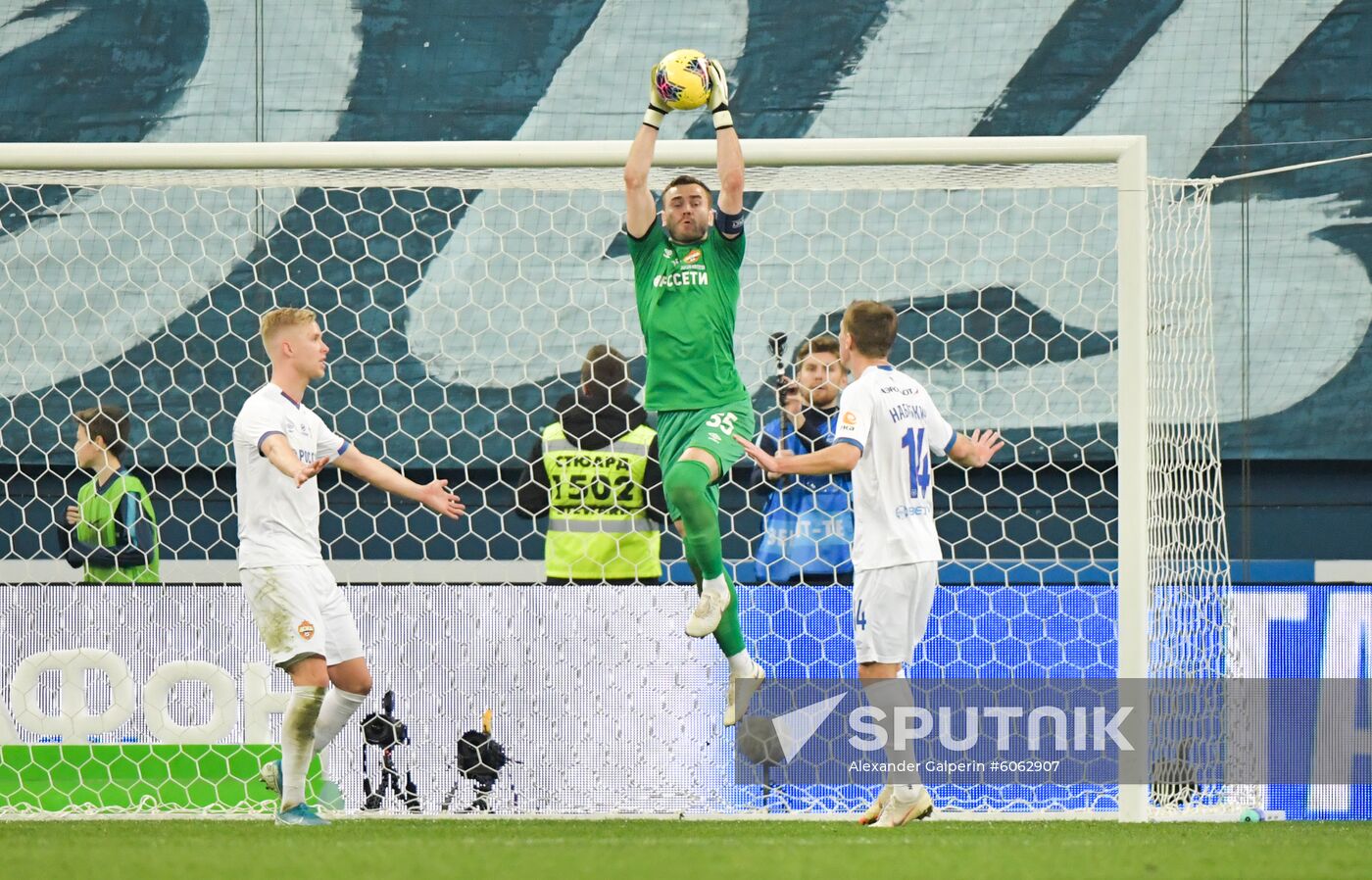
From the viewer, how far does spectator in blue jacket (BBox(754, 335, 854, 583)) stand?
6.68 m

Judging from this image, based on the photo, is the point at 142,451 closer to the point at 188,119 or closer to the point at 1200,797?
the point at 188,119

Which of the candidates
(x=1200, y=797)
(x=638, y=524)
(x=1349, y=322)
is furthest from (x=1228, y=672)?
(x=1349, y=322)

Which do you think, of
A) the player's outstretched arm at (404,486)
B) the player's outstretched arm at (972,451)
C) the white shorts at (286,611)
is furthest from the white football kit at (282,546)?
the player's outstretched arm at (972,451)

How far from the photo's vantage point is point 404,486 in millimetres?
5797

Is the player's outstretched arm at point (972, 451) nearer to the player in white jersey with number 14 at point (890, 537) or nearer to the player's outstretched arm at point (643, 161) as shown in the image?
the player in white jersey with number 14 at point (890, 537)

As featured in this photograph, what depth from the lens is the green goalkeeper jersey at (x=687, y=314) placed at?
5.79 m

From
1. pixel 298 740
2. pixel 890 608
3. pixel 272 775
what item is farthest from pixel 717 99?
pixel 272 775

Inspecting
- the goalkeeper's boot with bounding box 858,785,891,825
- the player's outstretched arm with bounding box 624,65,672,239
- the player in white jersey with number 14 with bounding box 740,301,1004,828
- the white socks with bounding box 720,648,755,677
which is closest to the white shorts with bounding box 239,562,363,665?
the white socks with bounding box 720,648,755,677

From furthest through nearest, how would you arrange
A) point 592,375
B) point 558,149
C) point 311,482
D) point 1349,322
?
1. point 1349,322
2. point 592,375
3. point 558,149
4. point 311,482

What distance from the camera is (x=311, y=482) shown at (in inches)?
224

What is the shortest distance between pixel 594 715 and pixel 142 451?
3.43 metres

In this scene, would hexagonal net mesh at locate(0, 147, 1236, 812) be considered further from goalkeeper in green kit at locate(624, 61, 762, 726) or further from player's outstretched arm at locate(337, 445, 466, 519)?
player's outstretched arm at locate(337, 445, 466, 519)

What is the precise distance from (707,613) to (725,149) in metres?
1.51

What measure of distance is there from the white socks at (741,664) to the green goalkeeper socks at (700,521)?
12cm
